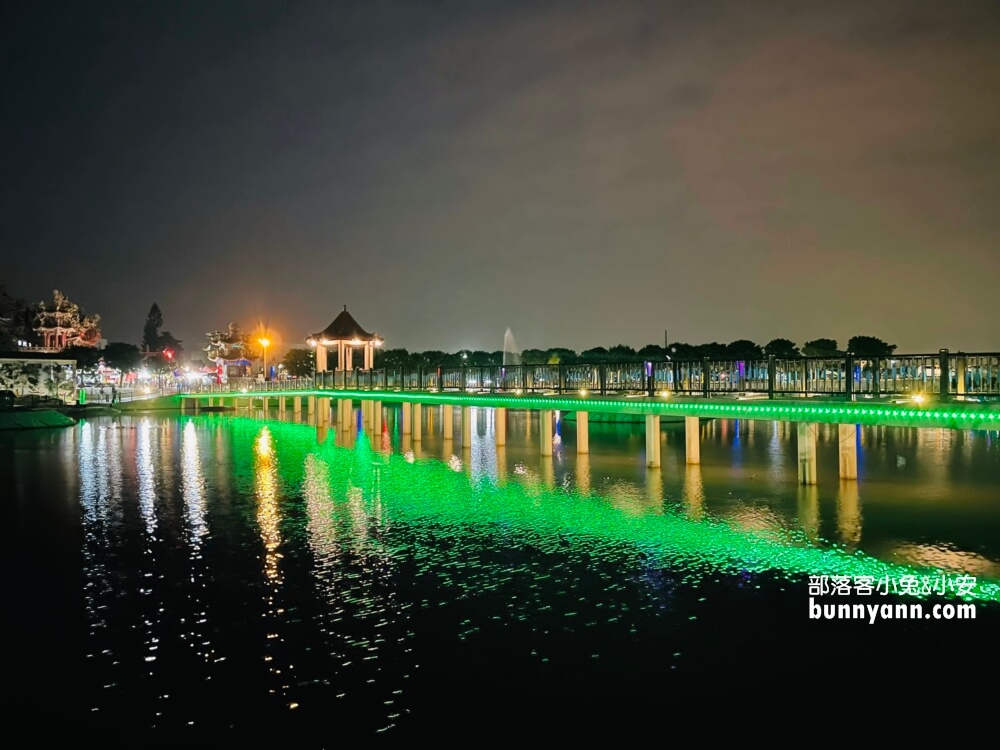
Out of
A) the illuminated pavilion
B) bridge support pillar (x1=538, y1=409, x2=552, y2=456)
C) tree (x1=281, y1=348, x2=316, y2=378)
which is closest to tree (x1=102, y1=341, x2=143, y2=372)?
tree (x1=281, y1=348, x2=316, y2=378)

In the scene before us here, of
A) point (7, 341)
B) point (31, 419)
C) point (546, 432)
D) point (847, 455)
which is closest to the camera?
point (847, 455)

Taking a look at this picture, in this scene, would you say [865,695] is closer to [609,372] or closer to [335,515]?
[335,515]

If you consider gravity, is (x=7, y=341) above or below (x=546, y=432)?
above

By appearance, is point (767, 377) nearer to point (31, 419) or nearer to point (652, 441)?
point (652, 441)

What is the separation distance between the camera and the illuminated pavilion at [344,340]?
2325 inches

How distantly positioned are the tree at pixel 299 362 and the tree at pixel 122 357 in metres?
24.3

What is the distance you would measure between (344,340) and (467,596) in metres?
48.7

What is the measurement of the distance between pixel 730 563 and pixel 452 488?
36.8 ft

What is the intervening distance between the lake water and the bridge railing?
2.71 m

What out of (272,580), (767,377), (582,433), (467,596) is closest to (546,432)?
(582,433)

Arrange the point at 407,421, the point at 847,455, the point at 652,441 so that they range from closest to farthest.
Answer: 1. the point at 847,455
2. the point at 652,441
3. the point at 407,421

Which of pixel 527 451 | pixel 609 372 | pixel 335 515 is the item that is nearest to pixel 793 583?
pixel 335 515

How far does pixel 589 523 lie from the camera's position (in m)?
17.4

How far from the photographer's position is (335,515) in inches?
739
